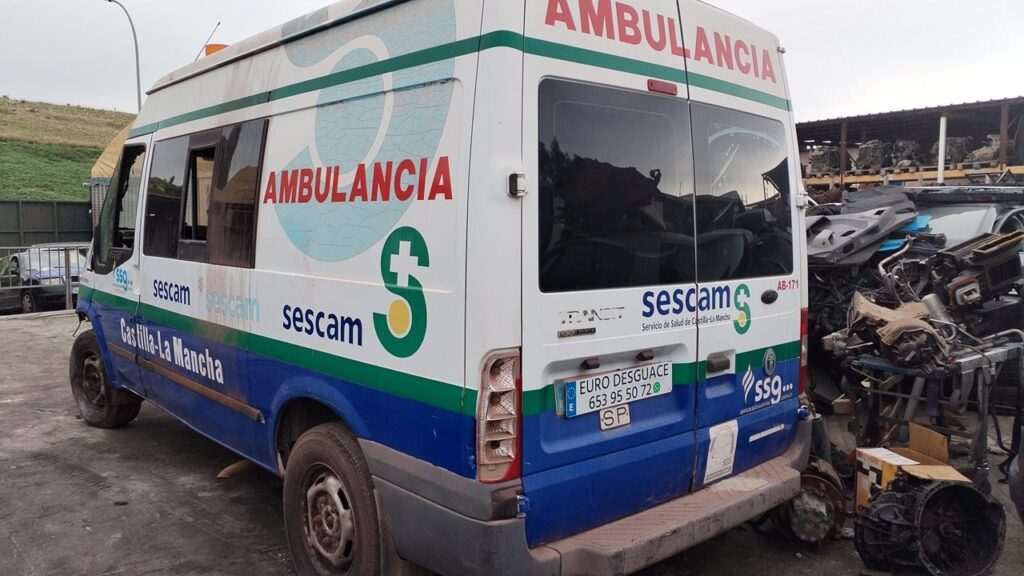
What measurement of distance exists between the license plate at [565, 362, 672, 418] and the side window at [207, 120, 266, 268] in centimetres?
197

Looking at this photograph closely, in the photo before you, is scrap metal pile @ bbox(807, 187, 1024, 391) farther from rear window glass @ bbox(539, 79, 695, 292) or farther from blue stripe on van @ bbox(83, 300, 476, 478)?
blue stripe on van @ bbox(83, 300, 476, 478)

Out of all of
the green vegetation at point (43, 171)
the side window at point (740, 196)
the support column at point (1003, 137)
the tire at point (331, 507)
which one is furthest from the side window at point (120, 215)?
the green vegetation at point (43, 171)

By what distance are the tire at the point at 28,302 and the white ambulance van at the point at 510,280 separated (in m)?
11.8

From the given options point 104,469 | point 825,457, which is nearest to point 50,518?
point 104,469

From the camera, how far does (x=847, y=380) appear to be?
5609 mm

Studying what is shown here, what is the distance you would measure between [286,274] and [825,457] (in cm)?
346

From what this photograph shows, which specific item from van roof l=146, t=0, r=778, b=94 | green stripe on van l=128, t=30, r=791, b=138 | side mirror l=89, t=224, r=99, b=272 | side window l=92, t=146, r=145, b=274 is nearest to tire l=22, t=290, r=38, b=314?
side mirror l=89, t=224, r=99, b=272

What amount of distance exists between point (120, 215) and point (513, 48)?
4.09m

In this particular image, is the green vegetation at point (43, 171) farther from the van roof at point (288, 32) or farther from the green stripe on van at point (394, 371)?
the green stripe on van at point (394, 371)

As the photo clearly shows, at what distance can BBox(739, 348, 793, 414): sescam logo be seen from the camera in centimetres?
347

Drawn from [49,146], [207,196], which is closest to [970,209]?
[207,196]

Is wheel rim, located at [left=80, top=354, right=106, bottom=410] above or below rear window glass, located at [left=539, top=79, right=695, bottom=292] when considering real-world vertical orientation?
below

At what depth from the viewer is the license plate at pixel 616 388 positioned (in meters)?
2.74

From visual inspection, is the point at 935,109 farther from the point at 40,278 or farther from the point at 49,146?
the point at 49,146
